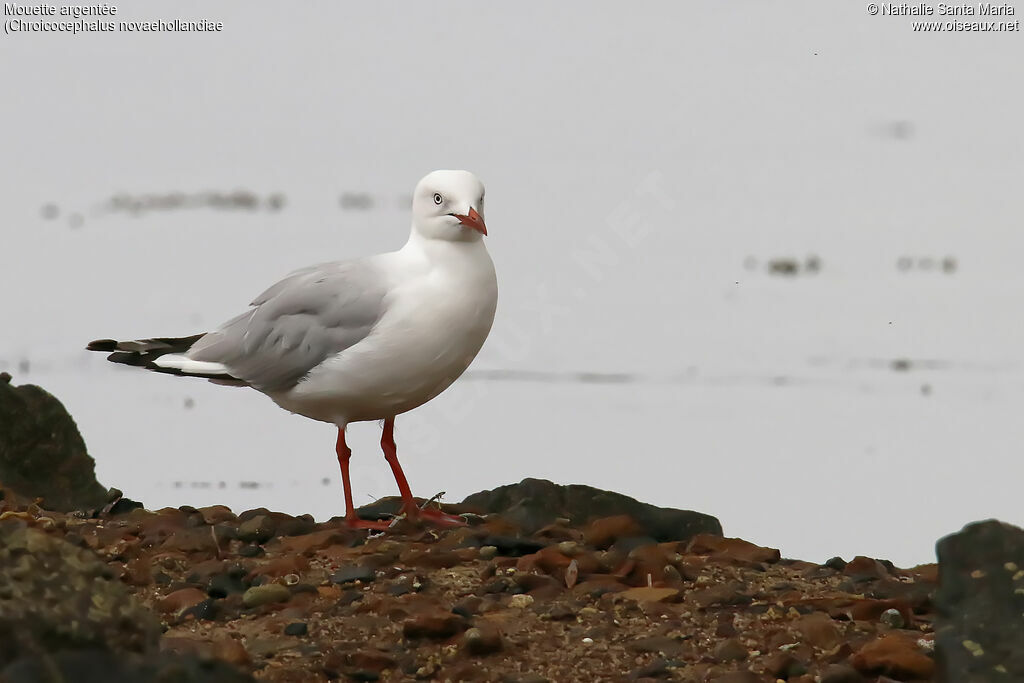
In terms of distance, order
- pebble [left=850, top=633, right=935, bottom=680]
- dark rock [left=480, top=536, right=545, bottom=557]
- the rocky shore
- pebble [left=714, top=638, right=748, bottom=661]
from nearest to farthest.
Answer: the rocky shore → pebble [left=850, top=633, right=935, bottom=680] → pebble [left=714, top=638, right=748, bottom=661] → dark rock [left=480, top=536, right=545, bottom=557]

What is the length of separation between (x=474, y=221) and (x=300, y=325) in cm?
122

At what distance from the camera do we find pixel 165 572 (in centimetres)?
722

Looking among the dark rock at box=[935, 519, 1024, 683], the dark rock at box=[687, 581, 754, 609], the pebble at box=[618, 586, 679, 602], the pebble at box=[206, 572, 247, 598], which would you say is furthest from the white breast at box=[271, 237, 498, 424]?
the dark rock at box=[935, 519, 1024, 683]

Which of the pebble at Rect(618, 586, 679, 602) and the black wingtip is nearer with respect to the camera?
the pebble at Rect(618, 586, 679, 602)

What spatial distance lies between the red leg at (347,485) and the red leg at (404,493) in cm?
20

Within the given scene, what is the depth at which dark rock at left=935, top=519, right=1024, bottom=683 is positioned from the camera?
17.9ft

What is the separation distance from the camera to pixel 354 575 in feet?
22.6

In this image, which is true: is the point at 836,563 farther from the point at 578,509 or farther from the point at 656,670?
the point at 656,670

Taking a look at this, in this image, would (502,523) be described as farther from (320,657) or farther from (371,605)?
(320,657)

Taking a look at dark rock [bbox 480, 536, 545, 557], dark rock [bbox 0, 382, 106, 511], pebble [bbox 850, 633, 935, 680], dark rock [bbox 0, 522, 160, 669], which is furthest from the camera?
dark rock [bbox 0, 382, 106, 511]

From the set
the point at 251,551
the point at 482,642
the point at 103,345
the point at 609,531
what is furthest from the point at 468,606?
the point at 103,345

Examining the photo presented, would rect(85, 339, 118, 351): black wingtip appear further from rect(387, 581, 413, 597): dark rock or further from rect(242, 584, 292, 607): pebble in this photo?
rect(387, 581, 413, 597): dark rock

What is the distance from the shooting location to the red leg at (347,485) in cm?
789

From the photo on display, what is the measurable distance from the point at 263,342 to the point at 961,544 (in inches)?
160
